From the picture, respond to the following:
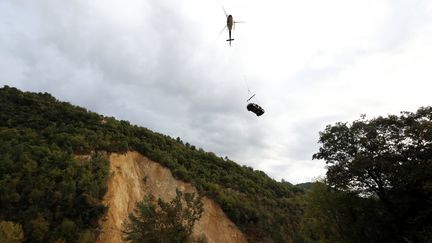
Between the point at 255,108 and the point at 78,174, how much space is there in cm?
2254

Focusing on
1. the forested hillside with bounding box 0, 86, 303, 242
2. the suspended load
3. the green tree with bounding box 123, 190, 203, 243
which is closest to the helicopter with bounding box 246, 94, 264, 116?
the suspended load

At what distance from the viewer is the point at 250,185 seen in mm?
54625

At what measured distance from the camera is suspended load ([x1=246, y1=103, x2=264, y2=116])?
17938mm

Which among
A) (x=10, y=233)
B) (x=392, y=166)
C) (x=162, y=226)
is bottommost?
(x=10, y=233)

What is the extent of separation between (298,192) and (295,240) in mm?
30463

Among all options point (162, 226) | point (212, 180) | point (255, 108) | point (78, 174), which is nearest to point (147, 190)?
point (78, 174)

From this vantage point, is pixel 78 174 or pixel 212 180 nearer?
pixel 78 174

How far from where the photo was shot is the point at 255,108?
18016 mm

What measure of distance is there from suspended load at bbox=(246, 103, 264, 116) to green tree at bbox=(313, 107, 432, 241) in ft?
28.3

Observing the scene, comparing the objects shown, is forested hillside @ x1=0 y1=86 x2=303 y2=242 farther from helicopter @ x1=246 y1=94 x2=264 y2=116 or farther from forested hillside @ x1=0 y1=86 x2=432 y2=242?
helicopter @ x1=246 y1=94 x2=264 y2=116

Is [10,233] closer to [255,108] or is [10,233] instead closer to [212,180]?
[255,108]

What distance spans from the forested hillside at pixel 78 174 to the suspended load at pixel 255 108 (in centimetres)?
1877

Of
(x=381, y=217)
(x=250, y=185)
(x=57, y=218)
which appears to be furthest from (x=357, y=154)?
(x=250, y=185)

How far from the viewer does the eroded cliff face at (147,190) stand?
119ft
